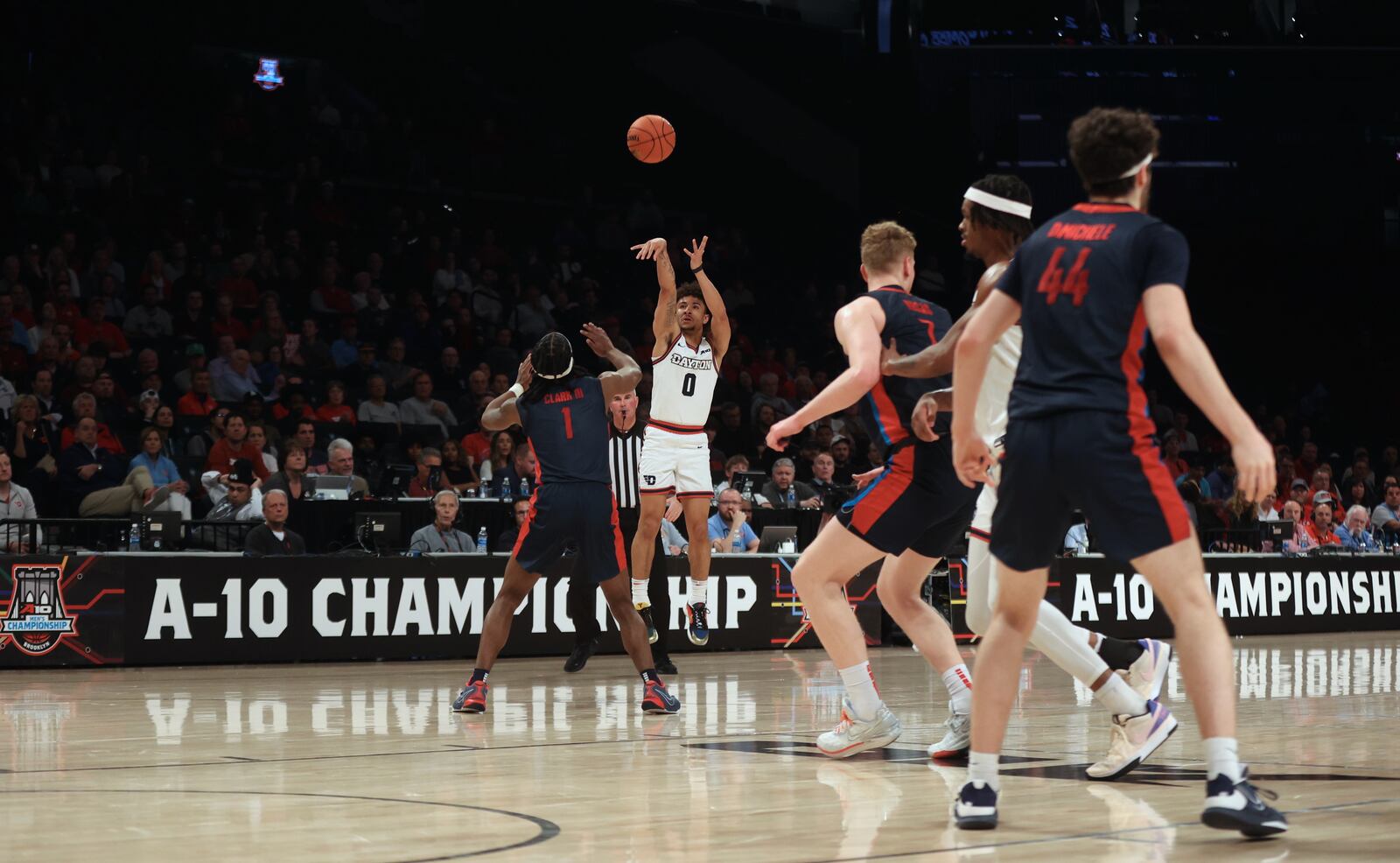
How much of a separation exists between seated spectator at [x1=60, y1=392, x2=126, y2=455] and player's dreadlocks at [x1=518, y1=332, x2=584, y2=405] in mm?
7154

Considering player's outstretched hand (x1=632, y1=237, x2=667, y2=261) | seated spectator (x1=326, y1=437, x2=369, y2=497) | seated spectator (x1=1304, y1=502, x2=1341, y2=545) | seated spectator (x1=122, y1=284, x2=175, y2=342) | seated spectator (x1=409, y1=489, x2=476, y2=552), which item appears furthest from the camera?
seated spectator (x1=1304, y1=502, x2=1341, y2=545)

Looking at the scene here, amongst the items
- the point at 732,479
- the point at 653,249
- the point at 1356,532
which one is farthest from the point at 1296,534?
the point at 653,249

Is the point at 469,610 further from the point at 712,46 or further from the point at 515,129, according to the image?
the point at 712,46

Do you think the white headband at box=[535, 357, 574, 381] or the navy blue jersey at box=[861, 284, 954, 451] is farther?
the white headband at box=[535, 357, 574, 381]

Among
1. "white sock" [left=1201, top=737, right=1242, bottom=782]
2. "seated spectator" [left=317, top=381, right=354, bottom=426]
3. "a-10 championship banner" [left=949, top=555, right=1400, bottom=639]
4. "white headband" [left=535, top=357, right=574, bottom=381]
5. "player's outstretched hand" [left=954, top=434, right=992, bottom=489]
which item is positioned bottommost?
"a-10 championship banner" [left=949, top=555, right=1400, bottom=639]

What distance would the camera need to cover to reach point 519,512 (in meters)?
14.7

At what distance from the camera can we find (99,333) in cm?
1719

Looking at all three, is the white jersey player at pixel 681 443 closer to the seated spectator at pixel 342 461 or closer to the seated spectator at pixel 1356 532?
the seated spectator at pixel 342 461

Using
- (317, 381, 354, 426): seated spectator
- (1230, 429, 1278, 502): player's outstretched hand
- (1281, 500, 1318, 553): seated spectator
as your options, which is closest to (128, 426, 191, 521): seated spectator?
(317, 381, 354, 426): seated spectator

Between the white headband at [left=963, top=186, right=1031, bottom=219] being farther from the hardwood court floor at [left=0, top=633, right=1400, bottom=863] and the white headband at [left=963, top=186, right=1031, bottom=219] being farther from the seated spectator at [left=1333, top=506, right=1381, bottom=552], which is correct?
the seated spectator at [left=1333, top=506, right=1381, bottom=552]

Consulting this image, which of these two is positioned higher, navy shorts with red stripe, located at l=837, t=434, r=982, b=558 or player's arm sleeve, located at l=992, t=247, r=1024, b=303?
player's arm sleeve, located at l=992, t=247, r=1024, b=303

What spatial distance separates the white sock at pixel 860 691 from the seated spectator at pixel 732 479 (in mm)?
9515

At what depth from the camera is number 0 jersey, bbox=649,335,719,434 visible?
42.0 ft

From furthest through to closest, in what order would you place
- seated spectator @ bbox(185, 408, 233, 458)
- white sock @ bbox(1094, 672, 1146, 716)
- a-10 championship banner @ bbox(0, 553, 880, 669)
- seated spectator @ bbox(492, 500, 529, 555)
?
1. seated spectator @ bbox(185, 408, 233, 458)
2. seated spectator @ bbox(492, 500, 529, 555)
3. a-10 championship banner @ bbox(0, 553, 880, 669)
4. white sock @ bbox(1094, 672, 1146, 716)
